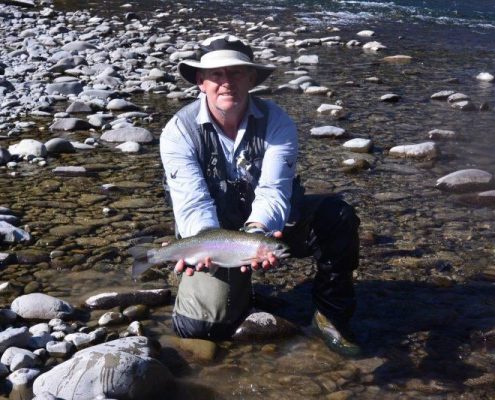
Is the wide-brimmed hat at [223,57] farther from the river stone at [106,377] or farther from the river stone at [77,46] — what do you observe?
the river stone at [77,46]

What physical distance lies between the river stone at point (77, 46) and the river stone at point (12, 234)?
1046cm

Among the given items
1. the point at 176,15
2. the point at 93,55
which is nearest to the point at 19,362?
the point at 93,55

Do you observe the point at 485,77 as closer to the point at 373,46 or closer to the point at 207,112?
the point at 373,46

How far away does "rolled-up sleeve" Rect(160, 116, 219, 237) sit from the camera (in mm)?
4574

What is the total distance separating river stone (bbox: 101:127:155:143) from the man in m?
4.50

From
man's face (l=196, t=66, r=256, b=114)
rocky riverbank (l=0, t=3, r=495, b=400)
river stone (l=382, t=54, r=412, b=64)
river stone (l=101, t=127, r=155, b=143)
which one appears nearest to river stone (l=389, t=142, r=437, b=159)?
rocky riverbank (l=0, t=3, r=495, b=400)

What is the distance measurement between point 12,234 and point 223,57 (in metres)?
2.64

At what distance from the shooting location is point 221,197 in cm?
493

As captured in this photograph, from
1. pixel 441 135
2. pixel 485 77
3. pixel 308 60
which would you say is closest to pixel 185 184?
pixel 441 135

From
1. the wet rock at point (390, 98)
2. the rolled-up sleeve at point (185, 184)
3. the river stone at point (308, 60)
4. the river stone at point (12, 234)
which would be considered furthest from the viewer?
the river stone at point (308, 60)

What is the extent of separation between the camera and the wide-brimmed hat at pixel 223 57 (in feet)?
15.1

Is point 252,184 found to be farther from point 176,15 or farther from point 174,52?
point 176,15

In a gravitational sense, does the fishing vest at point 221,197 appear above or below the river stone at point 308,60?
above

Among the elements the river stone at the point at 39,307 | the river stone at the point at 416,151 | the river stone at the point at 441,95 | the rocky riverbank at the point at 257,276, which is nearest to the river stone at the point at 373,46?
the rocky riverbank at the point at 257,276
